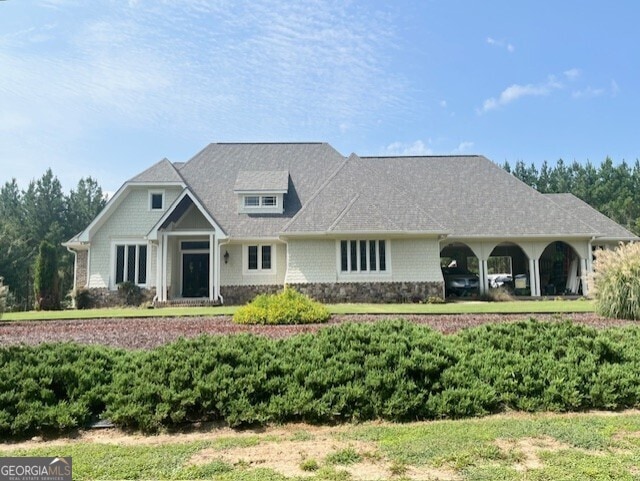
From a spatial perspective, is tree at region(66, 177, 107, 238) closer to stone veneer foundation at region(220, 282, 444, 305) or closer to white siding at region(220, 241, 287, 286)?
white siding at region(220, 241, 287, 286)

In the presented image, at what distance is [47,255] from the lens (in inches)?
945

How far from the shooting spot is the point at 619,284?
12133 mm

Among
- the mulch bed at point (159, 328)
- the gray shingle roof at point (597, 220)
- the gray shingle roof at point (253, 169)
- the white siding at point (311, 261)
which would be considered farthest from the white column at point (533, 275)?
the gray shingle roof at point (253, 169)

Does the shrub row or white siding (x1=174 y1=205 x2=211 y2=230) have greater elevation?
white siding (x1=174 y1=205 x2=211 y2=230)

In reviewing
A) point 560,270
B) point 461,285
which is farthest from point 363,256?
point 560,270

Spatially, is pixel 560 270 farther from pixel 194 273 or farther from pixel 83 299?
pixel 83 299

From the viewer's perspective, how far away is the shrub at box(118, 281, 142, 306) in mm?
20844

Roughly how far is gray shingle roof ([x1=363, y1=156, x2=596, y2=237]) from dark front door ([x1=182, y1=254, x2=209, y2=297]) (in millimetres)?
10205

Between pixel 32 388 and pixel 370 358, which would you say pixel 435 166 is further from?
pixel 32 388

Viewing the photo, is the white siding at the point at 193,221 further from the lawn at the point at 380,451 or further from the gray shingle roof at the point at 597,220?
the gray shingle roof at the point at 597,220

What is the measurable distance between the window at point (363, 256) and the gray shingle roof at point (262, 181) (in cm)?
512

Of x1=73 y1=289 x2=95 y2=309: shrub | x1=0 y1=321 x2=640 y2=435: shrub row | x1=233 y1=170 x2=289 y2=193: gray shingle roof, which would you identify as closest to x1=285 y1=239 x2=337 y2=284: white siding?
x1=233 y1=170 x2=289 y2=193: gray shingle roof

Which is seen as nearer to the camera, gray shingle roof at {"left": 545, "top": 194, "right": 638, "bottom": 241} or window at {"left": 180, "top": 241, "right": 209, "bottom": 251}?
window at {"left": 180, "top": 241, "right": 209, "bottom": 251}

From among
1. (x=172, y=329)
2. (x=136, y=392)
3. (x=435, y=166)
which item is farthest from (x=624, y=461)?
(x=435, y=166)
